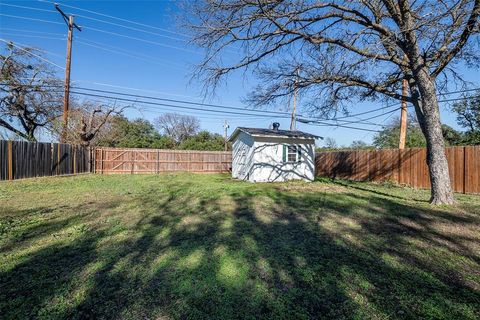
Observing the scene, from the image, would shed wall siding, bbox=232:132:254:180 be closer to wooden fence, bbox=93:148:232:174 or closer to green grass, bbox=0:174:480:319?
wooden fence, bbox=93:148:232:174

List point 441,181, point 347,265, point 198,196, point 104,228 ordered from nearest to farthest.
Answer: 1. point 347,265
2. point 104,228
3. point 441,181
4. point 198,196

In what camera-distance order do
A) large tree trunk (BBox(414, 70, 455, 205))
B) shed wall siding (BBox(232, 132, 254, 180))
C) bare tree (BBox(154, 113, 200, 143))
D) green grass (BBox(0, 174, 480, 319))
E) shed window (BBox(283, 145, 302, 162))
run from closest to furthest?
1. green grass (BBox(0, 174, 480, 319))
2. large tree trunk (BBox(414, 70, 455, 205))
3. shed window (BBox(283, 145, 302, 162))
4. shed wall siding (BBox(232, 132, 254, 180))
5. bare tree (BBox(154, 113, 200, 143))

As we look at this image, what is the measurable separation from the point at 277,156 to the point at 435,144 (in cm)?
734

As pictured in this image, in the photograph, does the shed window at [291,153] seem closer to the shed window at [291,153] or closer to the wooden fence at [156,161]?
the shed window at [291,153]

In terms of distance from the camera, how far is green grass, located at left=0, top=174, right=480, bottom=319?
236cm

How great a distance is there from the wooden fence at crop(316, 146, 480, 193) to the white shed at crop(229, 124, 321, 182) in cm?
253

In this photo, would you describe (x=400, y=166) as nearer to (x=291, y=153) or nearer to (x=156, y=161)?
(x=291, y=153)

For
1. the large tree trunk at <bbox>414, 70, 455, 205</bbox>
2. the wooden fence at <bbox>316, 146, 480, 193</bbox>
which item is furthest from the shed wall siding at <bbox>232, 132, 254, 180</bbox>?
the large tree trunk at <bbox>414, 70, 455, 205</bbox>

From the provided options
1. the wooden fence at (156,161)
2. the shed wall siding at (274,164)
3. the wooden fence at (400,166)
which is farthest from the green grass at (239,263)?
the wooden fence at (156,161)

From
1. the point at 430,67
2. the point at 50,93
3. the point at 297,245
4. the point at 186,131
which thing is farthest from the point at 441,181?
the point at 186,131

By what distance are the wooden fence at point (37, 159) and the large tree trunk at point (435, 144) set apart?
1461 cm

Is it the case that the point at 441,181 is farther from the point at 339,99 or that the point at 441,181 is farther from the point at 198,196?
the point at 198,196

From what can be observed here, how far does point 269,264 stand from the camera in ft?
10.6

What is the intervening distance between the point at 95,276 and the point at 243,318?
172 centimetres
